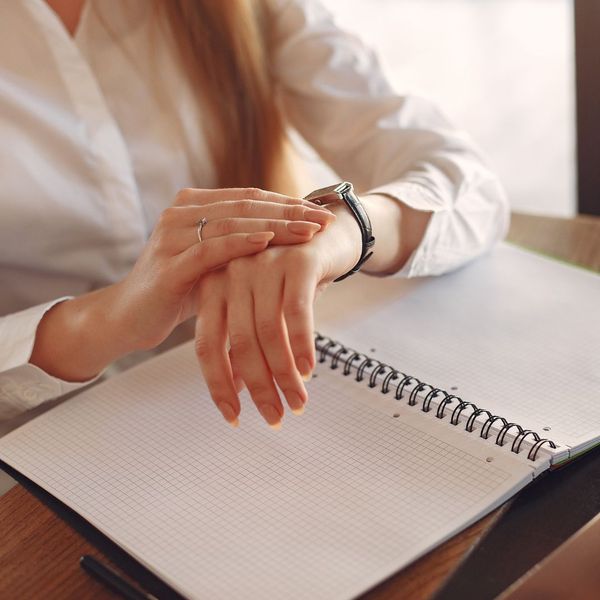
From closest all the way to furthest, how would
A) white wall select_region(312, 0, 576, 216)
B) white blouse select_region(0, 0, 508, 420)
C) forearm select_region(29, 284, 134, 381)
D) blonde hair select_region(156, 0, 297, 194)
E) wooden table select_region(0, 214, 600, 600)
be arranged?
wooden table select_region(0, 214, 600, 600)
forearm select_region(29, 284, 134, 381)
white blouse select_region(0, 0, 508, 420)
blonde hair select_region(156, 0, 297, 194)
white wall select_region(312, 0, 576, 216)

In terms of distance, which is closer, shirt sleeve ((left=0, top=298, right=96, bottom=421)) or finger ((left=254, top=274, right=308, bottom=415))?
finger ((left=254, top=274, right=308, bottom=415))

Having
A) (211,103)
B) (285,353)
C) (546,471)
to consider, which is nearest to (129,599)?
(285,353)

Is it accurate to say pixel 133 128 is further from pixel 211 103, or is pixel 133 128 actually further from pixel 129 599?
pixel 129 599

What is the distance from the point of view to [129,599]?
21.5 inches

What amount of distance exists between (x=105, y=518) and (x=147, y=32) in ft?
2.14

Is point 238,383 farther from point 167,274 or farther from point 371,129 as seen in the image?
point 371,129

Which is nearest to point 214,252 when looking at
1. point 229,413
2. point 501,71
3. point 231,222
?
point 231,222

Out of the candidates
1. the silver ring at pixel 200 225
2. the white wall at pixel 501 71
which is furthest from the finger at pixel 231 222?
the white wall at pixel 501 71

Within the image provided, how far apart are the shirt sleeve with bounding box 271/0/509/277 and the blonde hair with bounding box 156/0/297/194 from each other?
0.04 m

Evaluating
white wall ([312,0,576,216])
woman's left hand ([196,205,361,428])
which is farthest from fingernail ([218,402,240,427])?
white wall ([312,0,576,216])

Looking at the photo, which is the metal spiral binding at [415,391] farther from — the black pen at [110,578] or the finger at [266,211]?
the black pen at [110,578]

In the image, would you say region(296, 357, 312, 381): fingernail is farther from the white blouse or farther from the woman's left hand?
the white blouse

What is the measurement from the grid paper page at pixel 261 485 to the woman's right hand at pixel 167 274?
0.18ft

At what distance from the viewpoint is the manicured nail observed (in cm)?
71
